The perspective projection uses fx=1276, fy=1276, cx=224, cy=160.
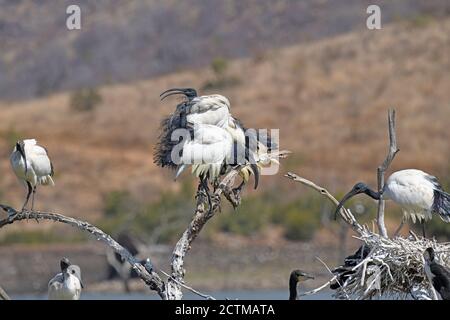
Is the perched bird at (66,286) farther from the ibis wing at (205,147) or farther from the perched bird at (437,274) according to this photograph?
the perched bird at (437,274)

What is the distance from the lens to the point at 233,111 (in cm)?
4578

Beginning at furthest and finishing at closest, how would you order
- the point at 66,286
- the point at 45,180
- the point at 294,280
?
the point at 45,180
the point at 66,286
the point at 294,280

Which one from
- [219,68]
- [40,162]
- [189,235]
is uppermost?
[219,68]

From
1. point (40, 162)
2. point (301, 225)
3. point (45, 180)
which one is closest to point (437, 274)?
point (40, 162)

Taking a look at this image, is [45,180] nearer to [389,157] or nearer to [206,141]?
[206,141]

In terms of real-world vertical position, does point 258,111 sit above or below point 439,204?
above

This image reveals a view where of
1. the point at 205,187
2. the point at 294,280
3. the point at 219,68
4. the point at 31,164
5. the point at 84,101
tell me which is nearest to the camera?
the point at 205,187

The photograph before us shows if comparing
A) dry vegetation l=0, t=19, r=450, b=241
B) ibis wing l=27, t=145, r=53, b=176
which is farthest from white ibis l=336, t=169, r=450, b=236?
dry vegetation l=0, t=19, r=450, b=241

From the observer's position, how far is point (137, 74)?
60344 millimetres

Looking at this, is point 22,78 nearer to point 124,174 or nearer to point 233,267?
point 124,174

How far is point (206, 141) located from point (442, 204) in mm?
2615

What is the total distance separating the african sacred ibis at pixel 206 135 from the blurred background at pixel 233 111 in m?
15.9
